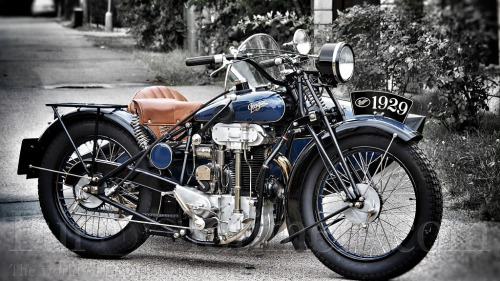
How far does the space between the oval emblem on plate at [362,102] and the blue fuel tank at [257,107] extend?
1.45 feet

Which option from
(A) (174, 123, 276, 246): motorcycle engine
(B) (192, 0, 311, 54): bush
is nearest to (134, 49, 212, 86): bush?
(B) (192, 0, 311, 54): bush

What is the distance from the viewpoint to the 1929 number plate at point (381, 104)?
4684mm

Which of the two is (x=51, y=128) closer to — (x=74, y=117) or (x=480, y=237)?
(x=74, y=117)

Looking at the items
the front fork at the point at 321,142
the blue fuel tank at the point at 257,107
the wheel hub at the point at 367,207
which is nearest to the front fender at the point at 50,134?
the blue fuel tank at the point at 257,107

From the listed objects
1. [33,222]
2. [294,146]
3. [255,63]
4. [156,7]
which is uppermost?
[156,7]

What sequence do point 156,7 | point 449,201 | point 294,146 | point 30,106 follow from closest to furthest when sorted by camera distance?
point 294,146 → point 449,201 → point 30,106 → point 156,7

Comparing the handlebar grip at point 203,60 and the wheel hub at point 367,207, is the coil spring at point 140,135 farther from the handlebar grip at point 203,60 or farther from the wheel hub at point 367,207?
the wheel hub at point 367,207

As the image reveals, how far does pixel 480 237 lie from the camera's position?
5.48 metres

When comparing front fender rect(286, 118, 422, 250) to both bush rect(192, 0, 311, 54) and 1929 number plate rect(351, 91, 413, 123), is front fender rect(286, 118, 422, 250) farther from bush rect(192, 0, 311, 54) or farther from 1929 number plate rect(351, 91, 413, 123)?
bush rect(192, 0, 311, 54)

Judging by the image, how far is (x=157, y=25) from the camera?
18047 mm

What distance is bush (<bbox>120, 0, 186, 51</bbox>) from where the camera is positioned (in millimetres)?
17797

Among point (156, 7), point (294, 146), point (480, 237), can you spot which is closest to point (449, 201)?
point (480, 237)

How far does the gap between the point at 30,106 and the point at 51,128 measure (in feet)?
17.5

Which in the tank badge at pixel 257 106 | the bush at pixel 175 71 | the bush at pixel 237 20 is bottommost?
the tank badge at pixel 257 106
